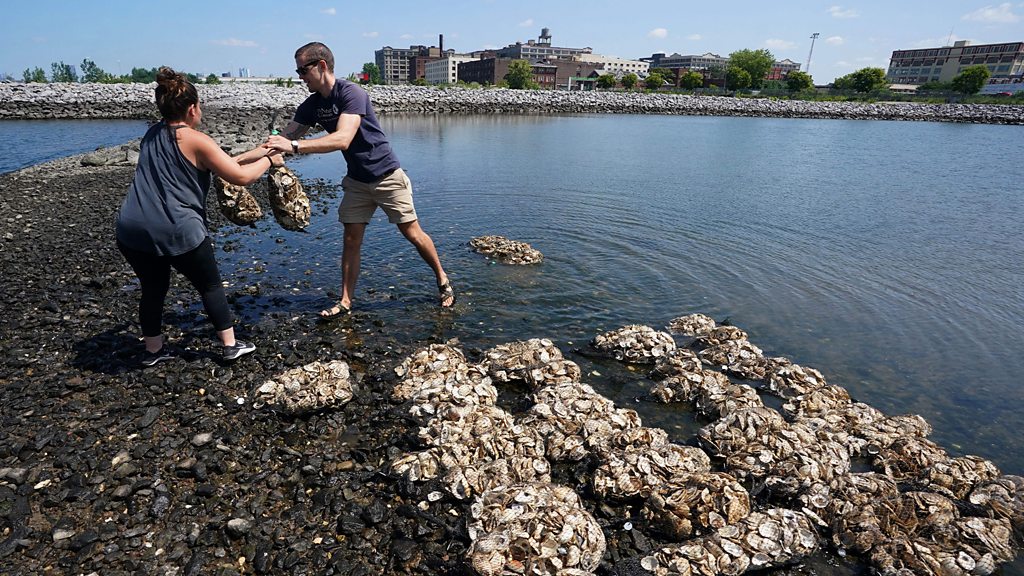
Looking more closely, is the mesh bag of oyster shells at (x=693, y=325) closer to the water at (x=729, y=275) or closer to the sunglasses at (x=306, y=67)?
the water at (x=729, y=275)

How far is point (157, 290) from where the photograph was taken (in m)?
5.88

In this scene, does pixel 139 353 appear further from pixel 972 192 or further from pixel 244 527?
pixel 972 192

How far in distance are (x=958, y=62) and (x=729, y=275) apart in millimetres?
233978

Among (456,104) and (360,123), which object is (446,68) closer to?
(456,104)

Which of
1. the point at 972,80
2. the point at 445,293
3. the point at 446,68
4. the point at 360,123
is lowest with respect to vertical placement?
the point at 445,293

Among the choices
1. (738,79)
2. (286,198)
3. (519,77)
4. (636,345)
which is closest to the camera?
(636,345)

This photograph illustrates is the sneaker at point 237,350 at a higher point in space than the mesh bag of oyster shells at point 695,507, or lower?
higher

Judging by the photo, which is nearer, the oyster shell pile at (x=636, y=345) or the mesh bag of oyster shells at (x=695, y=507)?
the mesh bag of oyster shells at (x=695, y=507)

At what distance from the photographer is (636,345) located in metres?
7.32

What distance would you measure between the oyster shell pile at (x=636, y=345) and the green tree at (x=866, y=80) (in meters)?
151

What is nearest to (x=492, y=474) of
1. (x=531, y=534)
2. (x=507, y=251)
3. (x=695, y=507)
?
(x=531, y=534)

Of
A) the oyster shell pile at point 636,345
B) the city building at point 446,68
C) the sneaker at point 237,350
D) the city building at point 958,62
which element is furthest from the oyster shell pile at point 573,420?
the city building at point 958,62

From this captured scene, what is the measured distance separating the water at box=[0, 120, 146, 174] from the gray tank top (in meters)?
21.7

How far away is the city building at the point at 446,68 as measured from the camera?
181 meters
